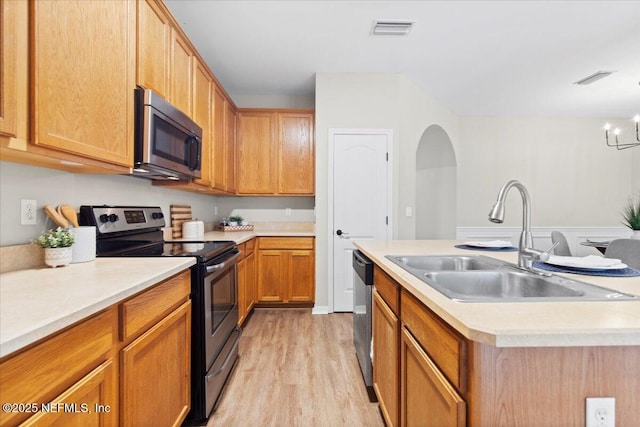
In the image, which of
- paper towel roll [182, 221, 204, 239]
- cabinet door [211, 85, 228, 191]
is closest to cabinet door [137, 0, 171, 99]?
cabinet door [211, 85, 228, 191]

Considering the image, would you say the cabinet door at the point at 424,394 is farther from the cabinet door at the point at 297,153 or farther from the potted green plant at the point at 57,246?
the cabinet door at the point at 297,153

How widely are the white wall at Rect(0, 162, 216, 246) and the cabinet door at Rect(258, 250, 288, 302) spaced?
147cm

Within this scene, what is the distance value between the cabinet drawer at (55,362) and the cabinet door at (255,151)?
3.07m

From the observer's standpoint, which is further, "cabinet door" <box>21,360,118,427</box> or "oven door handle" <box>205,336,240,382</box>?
"oven door handle" <box>205,336,240,382</box>

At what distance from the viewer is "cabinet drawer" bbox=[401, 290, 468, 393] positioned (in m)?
0.79

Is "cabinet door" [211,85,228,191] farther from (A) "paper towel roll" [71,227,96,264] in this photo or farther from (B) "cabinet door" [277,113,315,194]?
(A) "paper towel roll" [71,227,96,264]

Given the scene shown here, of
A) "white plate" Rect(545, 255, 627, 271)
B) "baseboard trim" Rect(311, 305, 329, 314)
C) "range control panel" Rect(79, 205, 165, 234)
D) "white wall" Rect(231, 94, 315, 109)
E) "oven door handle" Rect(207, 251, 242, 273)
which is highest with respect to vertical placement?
"white wall" Rect(231, 94, 315, 109)

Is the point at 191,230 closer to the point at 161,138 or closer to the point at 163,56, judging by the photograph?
the point at 161,138

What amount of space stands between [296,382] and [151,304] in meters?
1.28

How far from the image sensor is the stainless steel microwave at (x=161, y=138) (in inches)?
66.9

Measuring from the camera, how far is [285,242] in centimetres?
368

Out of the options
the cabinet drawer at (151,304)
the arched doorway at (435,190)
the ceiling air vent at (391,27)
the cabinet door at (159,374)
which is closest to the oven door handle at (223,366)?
the cabinet door at (159,374)

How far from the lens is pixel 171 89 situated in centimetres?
212

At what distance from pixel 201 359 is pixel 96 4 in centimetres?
170
